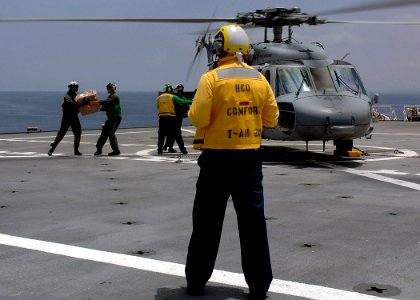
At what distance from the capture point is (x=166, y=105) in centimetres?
1520

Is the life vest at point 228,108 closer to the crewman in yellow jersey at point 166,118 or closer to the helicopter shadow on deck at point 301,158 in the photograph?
the helicopter shadow on deck at point 301,158

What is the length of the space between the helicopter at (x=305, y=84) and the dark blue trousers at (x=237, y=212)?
682 centimetres

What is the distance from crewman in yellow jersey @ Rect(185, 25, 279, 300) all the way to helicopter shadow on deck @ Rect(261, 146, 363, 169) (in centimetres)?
798

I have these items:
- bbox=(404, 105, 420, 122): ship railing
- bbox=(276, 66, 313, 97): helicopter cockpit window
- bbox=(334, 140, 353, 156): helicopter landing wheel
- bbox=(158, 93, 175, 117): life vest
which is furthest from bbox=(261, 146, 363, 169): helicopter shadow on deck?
bbox=(404, 105, 420, 122): ship railing

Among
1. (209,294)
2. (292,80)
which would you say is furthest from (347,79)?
(209,294)

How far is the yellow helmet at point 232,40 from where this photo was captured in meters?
4.25

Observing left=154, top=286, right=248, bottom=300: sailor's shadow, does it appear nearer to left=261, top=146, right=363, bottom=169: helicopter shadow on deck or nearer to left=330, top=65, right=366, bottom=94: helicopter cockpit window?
left=261, top=146, right=363, bottom=169: helicopter shadow on deck

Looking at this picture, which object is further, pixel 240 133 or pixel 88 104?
pixel 88 104

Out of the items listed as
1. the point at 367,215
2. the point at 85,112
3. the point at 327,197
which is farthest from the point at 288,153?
the point at 367,215

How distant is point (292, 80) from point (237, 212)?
9.27m

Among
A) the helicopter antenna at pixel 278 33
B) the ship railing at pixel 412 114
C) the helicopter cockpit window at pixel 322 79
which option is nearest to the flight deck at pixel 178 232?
the helicopter cockpit window at pixel 322 79

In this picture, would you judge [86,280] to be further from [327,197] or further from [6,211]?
[327,197]

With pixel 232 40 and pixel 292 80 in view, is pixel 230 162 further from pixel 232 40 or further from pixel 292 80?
pixel 292 80

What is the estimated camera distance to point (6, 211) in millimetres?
7316
